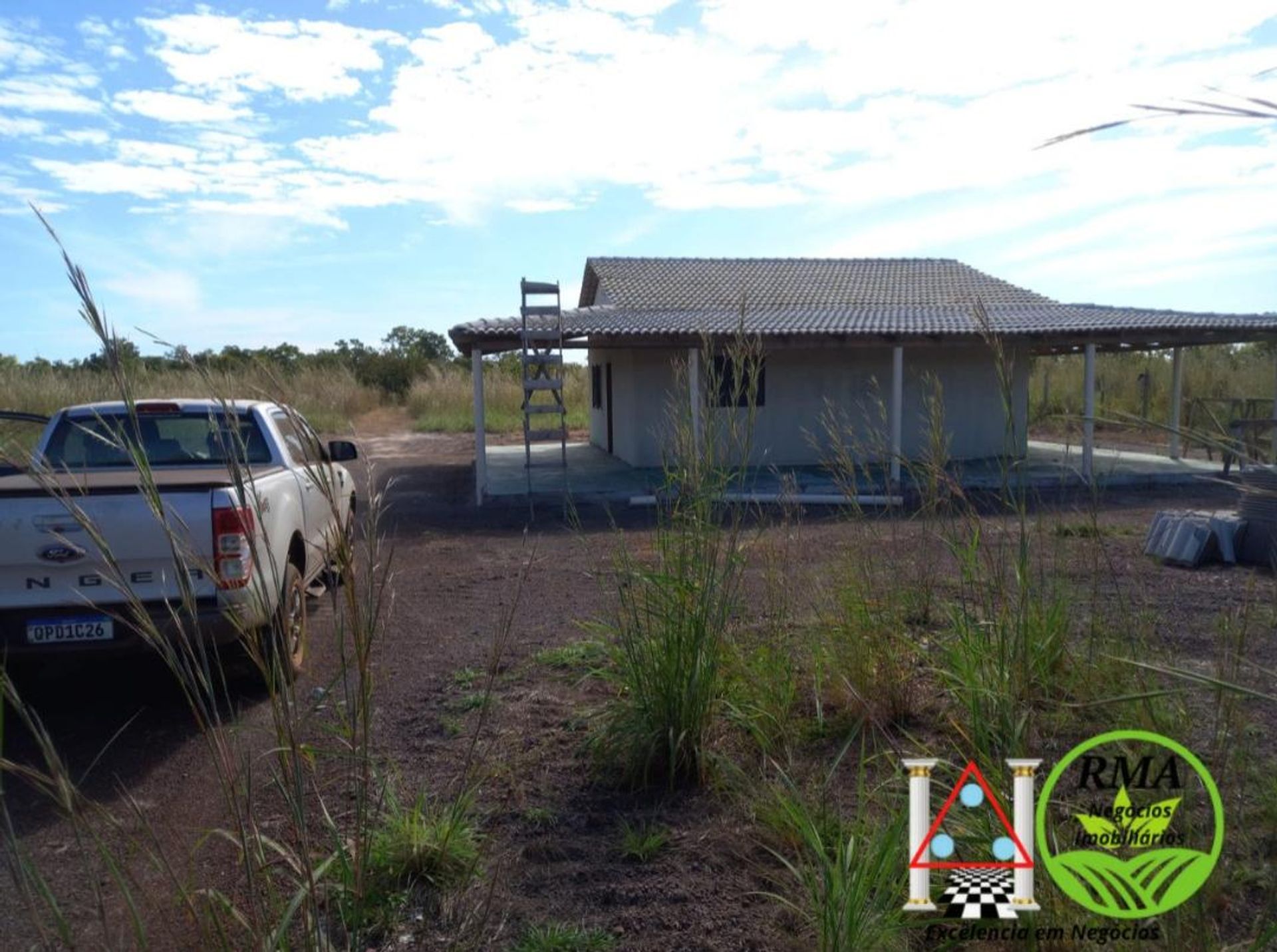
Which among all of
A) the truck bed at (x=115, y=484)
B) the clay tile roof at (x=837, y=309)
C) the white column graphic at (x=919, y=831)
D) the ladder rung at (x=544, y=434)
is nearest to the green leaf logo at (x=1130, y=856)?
the white column graphic at (x=919, y=831)

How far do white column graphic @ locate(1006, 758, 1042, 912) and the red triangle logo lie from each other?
0.01 m

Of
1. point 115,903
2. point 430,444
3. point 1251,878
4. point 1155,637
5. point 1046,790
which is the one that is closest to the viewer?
point 1046,790

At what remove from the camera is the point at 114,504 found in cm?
439

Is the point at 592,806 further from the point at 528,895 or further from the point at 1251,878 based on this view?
the point at 1251,878

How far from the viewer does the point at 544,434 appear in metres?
12.6

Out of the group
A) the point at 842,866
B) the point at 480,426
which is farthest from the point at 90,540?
the point at 480,426

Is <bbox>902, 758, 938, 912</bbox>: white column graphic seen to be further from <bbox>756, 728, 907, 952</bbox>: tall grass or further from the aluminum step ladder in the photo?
the aluminum step ladder

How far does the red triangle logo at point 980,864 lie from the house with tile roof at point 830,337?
8.70 meters

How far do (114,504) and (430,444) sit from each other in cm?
2012

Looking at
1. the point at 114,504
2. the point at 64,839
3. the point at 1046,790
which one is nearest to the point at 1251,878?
the point at 1046,790

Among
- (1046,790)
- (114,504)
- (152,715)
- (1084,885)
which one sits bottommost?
(152,715)

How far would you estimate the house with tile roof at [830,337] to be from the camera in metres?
13.8

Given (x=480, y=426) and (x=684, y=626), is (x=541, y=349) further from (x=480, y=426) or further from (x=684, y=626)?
(x=684, y=626)

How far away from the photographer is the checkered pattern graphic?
8.07 ft
